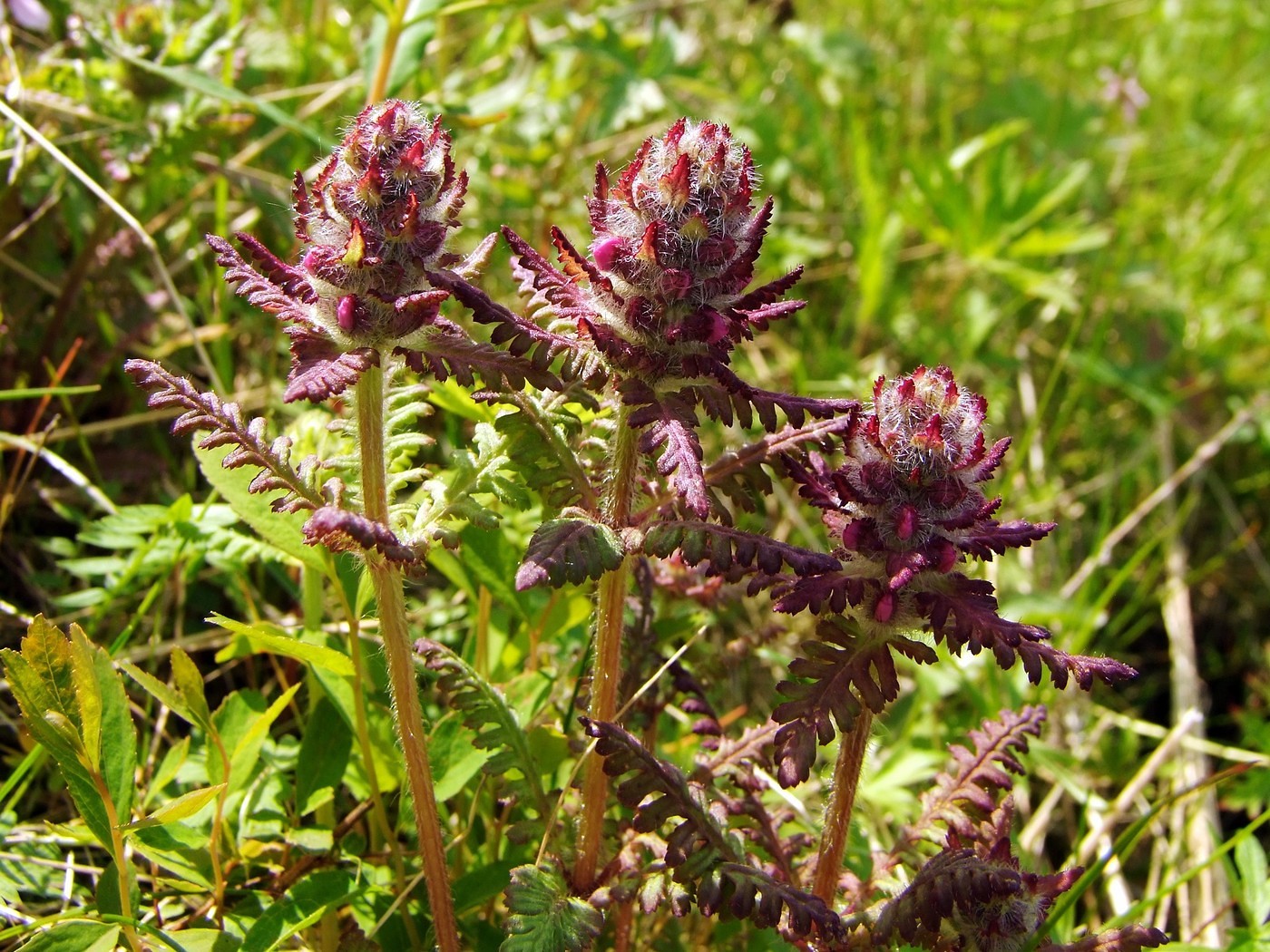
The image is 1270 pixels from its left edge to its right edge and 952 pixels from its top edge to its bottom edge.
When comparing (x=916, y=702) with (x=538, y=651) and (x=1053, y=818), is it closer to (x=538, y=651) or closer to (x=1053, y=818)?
(x=1053, y=818)

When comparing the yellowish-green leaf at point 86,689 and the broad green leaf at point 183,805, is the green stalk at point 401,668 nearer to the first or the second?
the broad green leaf at point 183,805

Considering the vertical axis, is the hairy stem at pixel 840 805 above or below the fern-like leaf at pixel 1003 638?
below

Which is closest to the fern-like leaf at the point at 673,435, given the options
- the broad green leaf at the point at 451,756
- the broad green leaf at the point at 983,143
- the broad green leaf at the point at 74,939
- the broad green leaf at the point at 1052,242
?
the broad green leaf at the point at 451,756

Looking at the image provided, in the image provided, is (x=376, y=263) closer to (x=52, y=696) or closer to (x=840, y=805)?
(x=52, y=696)

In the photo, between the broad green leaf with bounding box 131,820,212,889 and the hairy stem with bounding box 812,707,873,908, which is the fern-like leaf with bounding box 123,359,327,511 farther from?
the hairy stem with bounding box 812,707,873,908

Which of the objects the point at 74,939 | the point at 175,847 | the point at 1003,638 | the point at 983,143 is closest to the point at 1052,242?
the point at 983,143

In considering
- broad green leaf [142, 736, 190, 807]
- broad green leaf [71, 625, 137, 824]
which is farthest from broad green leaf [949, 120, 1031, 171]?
broad green leaf [71, 625, 137, 824]
